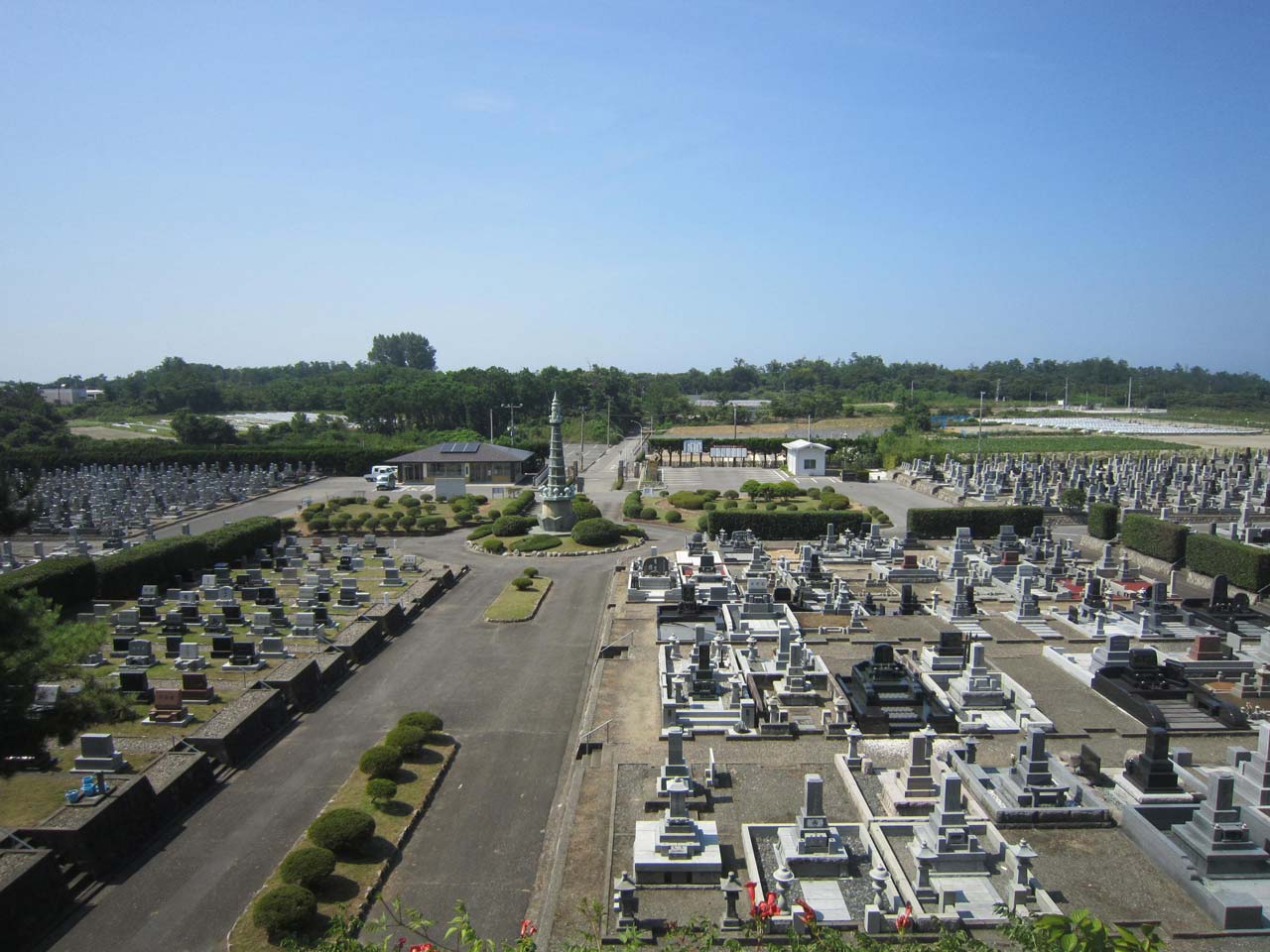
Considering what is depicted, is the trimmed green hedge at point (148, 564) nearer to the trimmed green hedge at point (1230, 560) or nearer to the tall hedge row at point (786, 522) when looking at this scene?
the tall hedge row at point (786, 522)

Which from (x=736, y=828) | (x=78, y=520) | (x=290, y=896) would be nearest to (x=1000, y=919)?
(x=736, y=828)

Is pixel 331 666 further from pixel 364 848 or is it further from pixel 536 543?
pixel 536 543

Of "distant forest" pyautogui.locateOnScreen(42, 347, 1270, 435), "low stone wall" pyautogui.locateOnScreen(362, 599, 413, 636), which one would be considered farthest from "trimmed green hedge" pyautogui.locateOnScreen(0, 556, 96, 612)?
"distant forest" pyautogui.locateOnScreen(42, 347, 1270, 435)

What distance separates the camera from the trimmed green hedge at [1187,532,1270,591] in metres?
36.2

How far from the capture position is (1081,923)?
7.64 m

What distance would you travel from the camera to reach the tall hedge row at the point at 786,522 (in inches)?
1953

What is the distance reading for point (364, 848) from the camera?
57.3 feet

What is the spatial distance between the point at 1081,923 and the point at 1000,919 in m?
8.21

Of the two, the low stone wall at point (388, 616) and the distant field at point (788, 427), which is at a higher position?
the distant field at point (788, 427)

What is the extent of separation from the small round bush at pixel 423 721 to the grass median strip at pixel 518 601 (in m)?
11.0

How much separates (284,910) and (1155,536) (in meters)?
42.4

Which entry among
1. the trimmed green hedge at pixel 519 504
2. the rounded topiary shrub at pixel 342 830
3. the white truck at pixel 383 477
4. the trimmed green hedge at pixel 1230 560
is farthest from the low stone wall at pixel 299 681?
the white truck at pixel 383 477

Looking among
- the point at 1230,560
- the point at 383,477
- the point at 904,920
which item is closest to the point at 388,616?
the point at 904,920

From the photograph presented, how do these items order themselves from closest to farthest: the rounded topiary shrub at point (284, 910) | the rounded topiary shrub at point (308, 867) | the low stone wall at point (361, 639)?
1. the rounded topiary shrub at point (284, 910)
2. the rounded topiary shrub at point (308, 867)
3. the low stone wall at point (361, 639)
